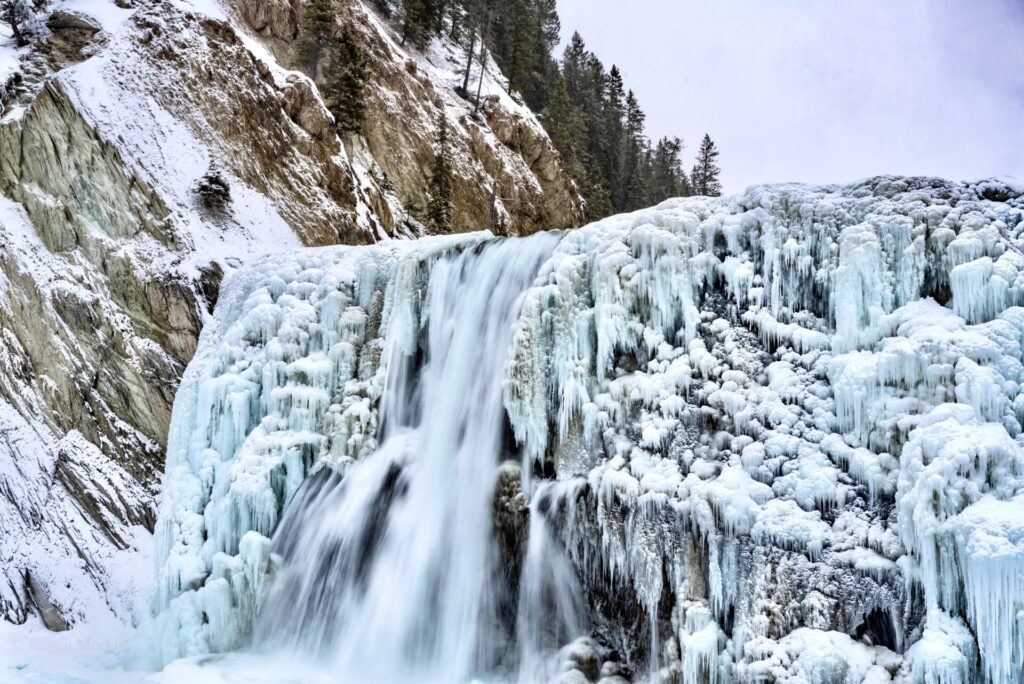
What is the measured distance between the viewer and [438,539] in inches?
326

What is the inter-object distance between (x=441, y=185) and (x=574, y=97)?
21610mm

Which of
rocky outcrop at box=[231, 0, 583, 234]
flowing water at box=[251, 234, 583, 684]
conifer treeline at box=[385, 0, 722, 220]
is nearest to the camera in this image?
flowing water at box=[251, 234, 583, 684]

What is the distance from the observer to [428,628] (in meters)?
7.96

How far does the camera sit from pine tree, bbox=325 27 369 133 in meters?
20.1

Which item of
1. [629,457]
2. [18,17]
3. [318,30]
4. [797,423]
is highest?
[318,30]

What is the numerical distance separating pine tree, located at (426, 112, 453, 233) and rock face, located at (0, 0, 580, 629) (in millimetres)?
3014

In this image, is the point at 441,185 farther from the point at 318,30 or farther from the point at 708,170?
the point at 708,170

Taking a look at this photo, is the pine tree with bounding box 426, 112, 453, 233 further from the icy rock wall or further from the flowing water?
the icy rock wall

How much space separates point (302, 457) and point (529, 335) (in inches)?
132

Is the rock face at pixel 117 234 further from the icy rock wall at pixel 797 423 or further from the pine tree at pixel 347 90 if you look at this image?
the icy rock wall at pixel 797 423

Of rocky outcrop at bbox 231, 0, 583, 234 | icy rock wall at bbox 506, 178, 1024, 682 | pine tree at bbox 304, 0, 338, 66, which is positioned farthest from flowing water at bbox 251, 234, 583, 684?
pine tree at bbox 304, 0, 338, 66

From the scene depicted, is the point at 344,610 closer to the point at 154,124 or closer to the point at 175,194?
the point at 175,194

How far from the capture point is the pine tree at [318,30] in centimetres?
2136

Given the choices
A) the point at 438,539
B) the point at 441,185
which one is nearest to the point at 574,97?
the point at 441,185
